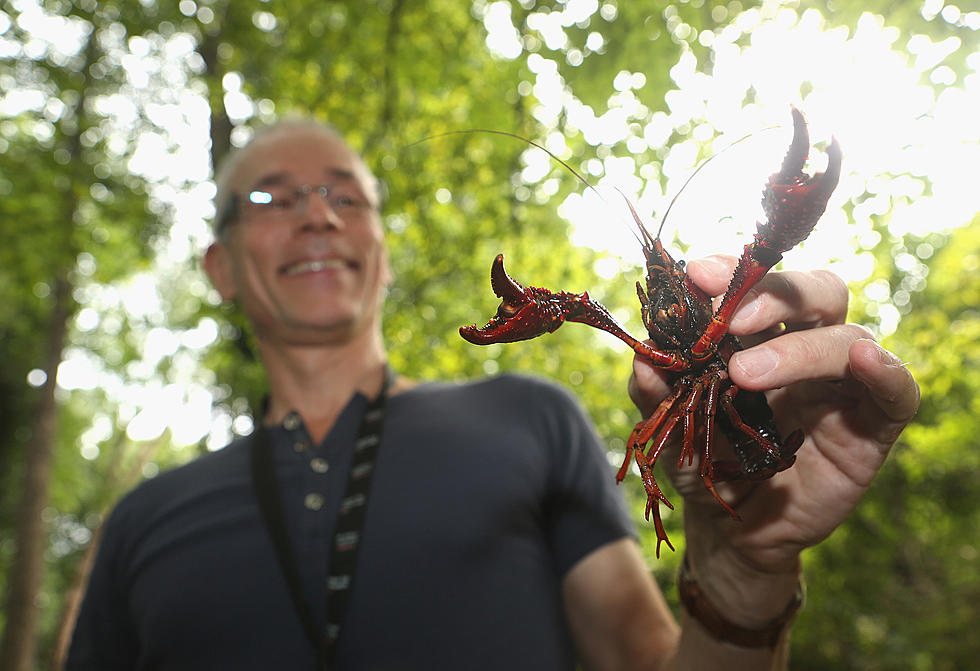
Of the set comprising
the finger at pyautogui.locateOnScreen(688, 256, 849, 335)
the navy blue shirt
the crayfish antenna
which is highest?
the crayfish antenna

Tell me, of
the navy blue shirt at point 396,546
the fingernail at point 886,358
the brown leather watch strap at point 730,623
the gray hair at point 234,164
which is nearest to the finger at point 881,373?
the fingernail at point 886,358

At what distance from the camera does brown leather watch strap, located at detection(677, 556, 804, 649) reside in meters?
1.85

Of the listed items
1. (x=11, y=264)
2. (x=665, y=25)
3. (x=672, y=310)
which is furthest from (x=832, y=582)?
(x=11, y=264)

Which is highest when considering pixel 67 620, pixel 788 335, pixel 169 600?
pixel 788 335

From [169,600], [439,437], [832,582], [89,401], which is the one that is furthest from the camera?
[89,401]

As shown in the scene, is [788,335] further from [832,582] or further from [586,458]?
[832,582]

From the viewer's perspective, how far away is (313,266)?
305cm

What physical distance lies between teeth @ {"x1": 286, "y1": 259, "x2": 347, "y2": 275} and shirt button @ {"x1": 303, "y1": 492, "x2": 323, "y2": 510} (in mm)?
1087

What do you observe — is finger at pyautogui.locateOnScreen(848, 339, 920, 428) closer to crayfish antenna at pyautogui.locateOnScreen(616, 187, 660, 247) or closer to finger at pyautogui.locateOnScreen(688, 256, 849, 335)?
finger at pyautogui.locateOnScreen(688, 256, 849, 335)

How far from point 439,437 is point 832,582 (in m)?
8.23

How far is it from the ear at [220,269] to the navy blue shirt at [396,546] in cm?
107

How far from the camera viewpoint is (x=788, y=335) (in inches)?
56.5

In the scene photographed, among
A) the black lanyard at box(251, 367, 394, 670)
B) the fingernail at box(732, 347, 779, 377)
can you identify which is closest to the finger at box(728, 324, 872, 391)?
the fingernail at box(732, 347, 779, 377)

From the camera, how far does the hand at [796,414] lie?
1.40 m
